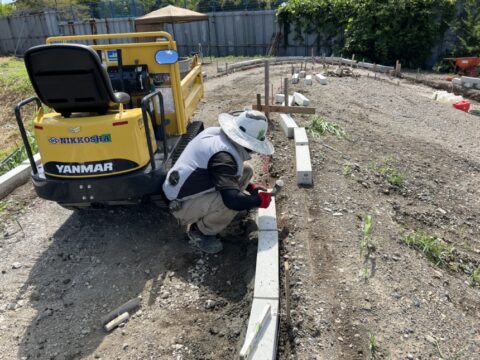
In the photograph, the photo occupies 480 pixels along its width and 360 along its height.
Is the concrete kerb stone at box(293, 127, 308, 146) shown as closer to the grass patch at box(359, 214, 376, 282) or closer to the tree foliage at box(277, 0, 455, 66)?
the grass patch at box(359, 214, 376, 282)

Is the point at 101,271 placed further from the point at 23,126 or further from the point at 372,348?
the point at 372,348

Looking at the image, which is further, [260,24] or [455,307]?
[260,24]

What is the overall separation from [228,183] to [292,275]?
3.17 feet

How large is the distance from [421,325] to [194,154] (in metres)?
2.35

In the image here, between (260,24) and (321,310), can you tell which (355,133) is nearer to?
(321,310)

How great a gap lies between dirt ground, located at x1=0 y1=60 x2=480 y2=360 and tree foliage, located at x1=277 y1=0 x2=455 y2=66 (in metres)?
11.2

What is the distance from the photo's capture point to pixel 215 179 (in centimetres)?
359

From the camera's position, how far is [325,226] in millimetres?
4051

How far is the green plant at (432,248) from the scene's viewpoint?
3.84 meters

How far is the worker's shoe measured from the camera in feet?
13.0

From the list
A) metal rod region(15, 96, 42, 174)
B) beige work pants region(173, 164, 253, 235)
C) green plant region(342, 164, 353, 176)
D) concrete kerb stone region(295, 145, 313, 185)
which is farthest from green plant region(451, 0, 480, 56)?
metal rod region(15, 96, 42, 174)

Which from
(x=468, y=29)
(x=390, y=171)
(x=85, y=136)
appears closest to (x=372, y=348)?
(x=85, y=136)

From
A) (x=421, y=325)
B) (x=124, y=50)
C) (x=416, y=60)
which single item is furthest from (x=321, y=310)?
(x=416, y=60)

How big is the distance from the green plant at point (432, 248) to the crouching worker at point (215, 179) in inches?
59.5
